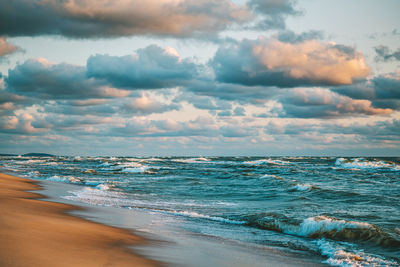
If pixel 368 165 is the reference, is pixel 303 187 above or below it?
above

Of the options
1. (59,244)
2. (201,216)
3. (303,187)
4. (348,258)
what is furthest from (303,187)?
(59,244)

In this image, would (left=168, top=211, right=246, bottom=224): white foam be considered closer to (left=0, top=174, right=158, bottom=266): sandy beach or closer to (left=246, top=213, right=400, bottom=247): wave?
(left=246, top=213, right=400, bottom=247): wave

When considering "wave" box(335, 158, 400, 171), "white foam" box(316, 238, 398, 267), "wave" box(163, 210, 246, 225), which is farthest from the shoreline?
"wave" box(335, 158, 400, 171)

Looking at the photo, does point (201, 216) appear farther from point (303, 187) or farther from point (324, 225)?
point (303, 187)

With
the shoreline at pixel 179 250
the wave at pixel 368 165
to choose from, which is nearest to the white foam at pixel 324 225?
the shoreline at pixel 179 250

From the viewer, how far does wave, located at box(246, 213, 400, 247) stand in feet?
28.0

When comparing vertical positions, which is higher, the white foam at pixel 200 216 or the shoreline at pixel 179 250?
the shoreline at pixel 179 250

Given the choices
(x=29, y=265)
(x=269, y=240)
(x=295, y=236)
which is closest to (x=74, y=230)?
(x=29, y=265)

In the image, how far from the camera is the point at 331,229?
9297 mm

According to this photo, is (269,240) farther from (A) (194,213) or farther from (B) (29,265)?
(B) (29,265)

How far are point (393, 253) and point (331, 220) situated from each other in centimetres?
216

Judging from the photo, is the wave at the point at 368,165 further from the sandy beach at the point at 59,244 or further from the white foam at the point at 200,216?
the sandy beach at the point at 59,244

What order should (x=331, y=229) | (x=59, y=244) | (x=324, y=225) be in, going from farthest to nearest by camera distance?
1. (x=324, y=225)
2. (x=331, y=229)
3. (x=59, y=244)

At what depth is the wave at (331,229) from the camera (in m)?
8.54
